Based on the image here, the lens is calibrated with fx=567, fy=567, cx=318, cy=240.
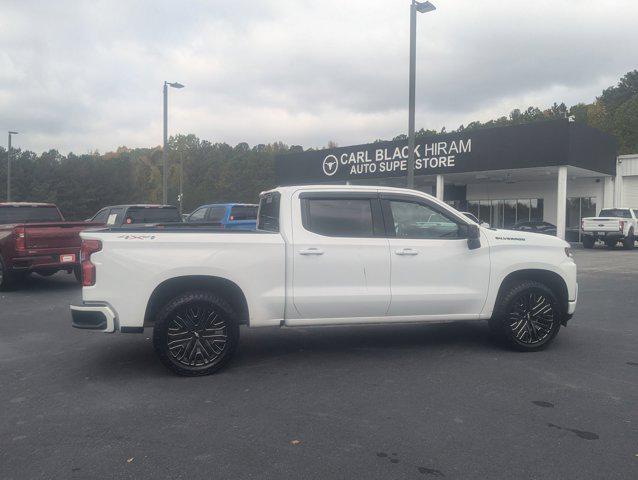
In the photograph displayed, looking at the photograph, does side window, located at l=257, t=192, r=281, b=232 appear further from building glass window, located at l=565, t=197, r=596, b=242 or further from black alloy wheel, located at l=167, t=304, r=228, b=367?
building glass window, located at l=565, t=197, r=596, b=242

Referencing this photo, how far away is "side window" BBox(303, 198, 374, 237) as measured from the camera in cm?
598

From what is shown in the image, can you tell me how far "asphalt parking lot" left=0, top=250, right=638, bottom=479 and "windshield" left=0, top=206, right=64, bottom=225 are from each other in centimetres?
665

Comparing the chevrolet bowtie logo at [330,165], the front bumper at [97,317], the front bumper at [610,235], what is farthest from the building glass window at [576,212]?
the front bumper at [97,317]

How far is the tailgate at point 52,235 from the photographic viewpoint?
11.1 meters

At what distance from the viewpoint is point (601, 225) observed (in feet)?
80.3

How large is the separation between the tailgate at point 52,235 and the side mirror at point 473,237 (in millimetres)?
8287

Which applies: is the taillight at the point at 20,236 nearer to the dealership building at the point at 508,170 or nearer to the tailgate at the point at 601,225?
the dealership building at the point at 508,170

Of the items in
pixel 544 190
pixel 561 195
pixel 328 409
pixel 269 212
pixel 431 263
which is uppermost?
pixel 544 190

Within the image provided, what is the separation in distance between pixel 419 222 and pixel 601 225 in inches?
839

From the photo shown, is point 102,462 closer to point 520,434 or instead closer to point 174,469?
point 174,469

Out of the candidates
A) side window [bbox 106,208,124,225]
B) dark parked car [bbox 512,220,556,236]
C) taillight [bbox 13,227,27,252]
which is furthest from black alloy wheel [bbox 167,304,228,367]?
dark parked car [bbox 512,220,556,236]

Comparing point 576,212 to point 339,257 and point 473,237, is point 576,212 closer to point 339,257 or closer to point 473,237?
point 473,237

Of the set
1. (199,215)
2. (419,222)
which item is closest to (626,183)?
(199,215)

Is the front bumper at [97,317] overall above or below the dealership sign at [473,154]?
below
